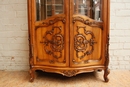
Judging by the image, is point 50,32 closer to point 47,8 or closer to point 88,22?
point 47,8

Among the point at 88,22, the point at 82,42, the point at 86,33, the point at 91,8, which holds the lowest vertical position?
the point at 82,42

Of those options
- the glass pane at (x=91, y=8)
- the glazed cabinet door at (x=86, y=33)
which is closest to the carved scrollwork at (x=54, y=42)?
the glazed cabinet door at (x=86, y=33)

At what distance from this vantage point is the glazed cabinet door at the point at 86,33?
1688 millimetres

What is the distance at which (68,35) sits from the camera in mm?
1693

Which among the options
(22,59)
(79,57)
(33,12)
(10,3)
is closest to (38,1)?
(33,12)

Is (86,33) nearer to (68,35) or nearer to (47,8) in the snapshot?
(68,35)

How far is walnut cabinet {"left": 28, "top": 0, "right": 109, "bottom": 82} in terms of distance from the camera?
1.69 meters

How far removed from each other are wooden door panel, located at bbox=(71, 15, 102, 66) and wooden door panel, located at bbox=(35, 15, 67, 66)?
0.45ft

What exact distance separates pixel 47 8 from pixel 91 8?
21.1 inches

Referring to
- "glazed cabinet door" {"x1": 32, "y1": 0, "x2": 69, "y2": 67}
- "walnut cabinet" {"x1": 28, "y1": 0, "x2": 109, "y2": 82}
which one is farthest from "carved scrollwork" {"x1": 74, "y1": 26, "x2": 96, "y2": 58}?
"glazed cabinet door" {"x1": 32, "y1": 0, "x2": 69, "y2": 67}

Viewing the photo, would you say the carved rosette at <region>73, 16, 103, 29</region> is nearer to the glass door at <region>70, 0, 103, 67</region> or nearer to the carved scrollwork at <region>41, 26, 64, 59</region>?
the glass door at <region>70, 0, 103, 67</region>

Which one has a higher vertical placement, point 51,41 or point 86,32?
point 86,32

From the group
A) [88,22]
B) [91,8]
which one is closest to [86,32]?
[88,22]

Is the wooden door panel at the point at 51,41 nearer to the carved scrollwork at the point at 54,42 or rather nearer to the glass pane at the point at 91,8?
the carved scrollwork at the point at 54,42
